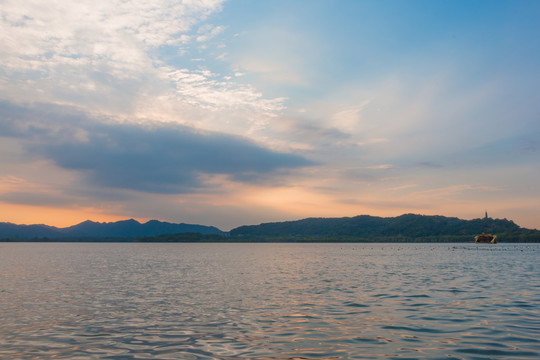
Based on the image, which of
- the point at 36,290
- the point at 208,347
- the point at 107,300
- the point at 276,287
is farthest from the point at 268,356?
the point at 36,290

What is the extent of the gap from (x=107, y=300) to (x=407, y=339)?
25.4m

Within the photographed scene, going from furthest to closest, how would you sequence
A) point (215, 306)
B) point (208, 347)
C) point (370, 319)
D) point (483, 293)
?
point (483, 293)
point (215, 306)
point (370, 319)
point (208, 347)

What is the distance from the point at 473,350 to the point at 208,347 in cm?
1217

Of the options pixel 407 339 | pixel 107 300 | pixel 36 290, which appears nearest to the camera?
pixel 407 339

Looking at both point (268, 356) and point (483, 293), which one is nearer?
point (268, 356)

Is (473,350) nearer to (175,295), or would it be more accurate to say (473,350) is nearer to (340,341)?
(340,341)

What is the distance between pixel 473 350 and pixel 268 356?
9328 millimetres

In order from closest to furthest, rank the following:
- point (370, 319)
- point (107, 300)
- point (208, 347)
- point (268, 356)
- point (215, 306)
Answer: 1. point (268, 356)
2. point (208, 347)
3. point (370, 319)
4. point (215, 306)
5. point (107, 300)

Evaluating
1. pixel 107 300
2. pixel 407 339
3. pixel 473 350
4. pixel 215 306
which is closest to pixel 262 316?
pixel 215 306

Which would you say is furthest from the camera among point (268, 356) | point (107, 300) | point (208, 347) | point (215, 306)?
point (107, 300)

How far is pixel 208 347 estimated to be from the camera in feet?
63.4

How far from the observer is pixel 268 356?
58.0 feet

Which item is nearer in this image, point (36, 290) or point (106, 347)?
point (106, 347)

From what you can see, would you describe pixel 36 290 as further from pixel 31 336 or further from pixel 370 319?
pixel 370 319
